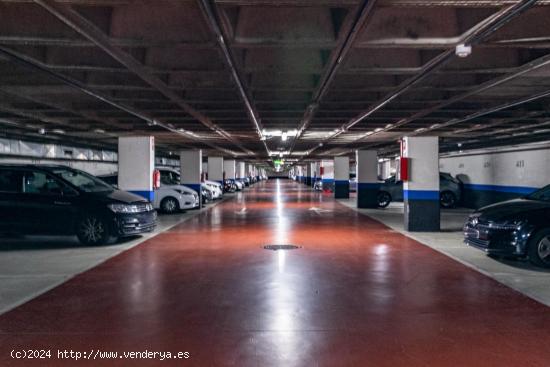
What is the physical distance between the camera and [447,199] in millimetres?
20594

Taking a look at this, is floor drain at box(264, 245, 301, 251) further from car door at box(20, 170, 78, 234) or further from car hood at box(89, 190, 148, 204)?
car door at box(20, 170, 78, 234)

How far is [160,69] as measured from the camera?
A: 614 cm

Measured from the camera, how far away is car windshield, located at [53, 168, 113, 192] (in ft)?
33.6

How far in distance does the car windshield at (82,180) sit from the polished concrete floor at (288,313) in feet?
8.75

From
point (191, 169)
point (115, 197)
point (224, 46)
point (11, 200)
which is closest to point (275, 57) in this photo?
point (224, 46)

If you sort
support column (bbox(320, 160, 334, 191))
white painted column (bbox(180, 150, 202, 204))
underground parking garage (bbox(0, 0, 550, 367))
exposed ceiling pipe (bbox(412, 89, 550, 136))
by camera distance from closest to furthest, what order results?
underground parking garage (bbox(0, 0, 550, 367))
exposed ceiling pipe (bbox(412, 89, 550, 136))
white painted column (bbox(180, 150, 202, 204))
support column (bbox(320, 160, 334, 191))

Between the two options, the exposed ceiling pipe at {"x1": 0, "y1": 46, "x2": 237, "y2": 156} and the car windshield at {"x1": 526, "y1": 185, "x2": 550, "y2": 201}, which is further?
the car windshield at {"x1": 526, "y1": 185, "x2": 550, "y2": 201}

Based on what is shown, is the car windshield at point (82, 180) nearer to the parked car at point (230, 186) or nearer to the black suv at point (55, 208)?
the black suv at point (55, 208)

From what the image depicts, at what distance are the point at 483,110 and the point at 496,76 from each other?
3012mm

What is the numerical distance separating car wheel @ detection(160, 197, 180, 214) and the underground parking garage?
384 cm

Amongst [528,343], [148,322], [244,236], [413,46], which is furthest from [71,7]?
[244,236]

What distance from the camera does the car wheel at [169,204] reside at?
17558 mm

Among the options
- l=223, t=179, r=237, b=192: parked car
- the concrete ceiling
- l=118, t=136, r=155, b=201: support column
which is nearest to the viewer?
the concrete ceiling

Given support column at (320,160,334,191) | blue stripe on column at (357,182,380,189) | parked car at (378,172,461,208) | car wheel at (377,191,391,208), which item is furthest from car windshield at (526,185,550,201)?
support column at (320,160,334,191)
